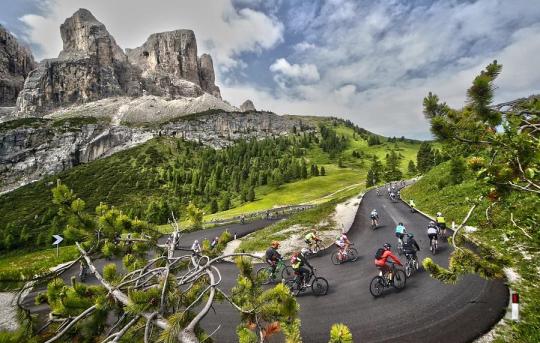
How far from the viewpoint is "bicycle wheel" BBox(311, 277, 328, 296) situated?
1597cm

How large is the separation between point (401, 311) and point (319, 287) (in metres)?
4.32

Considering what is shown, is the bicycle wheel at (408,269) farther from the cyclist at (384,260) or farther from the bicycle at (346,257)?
the bicycle at (346,257)

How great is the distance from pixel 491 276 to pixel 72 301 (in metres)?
6.28

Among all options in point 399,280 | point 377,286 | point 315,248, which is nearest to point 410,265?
point 399,280

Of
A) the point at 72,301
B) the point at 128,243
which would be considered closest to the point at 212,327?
the point at 128,243

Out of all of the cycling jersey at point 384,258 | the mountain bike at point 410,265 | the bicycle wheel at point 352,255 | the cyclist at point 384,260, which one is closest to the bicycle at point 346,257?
the bicycle wheel at point 352,255

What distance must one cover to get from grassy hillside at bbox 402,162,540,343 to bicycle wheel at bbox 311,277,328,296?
23.4ft

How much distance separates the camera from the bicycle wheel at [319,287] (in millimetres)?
15966

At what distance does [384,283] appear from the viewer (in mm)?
14938

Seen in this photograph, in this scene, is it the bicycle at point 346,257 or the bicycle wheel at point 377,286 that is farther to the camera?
the bicycle at point 346,257

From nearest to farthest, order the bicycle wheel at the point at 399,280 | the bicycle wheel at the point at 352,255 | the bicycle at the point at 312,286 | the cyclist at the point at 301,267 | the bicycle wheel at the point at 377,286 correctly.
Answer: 1. the bicycle wheel at the point at 377,286
2. the bicycle wheel at the point at 399,280
3. the cyclist at the point at 301,267
4. the bicycle at the point at 312,286
5. the bicycle wheel at the point at 352,255

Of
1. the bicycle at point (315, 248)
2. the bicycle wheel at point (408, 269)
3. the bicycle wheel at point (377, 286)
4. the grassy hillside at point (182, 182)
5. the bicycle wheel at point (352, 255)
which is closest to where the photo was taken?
the bicycle wheel at point (377, 286)

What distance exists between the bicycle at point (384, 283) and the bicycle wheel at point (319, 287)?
2.25 metres

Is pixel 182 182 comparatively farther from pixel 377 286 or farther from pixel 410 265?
pixel 377 286
